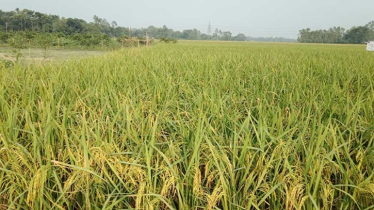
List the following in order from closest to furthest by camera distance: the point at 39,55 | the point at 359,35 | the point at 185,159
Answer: the point at 185,159 < the point at 39,55 < the point at 359,35

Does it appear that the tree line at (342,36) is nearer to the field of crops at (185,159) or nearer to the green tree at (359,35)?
the green tree at (359,35)

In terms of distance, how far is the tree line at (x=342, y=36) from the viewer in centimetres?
6425

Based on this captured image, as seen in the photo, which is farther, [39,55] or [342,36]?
[342,36]

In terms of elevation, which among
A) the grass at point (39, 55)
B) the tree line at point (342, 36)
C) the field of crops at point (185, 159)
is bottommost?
the field of crops at point (185, 159)

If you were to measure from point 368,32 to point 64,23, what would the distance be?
75856 millimetres

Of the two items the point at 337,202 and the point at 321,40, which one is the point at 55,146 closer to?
the point at 337,202

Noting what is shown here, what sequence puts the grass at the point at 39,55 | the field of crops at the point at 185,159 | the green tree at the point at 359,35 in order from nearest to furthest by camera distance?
the field of crops at the point at 185,159, the grass at the point at 39,55, the green tree at the point at 359,35

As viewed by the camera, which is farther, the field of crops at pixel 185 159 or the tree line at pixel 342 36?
the tree line at pixel 342 36

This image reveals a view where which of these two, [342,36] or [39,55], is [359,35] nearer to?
[342,36]

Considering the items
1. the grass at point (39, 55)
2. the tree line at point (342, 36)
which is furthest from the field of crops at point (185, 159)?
the tree line at point (342, 36)

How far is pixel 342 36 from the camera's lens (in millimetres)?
68875

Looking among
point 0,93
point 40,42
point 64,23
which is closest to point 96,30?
point 64,23

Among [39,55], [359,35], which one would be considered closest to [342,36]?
[359,35]

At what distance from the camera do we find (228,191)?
0.88 m
